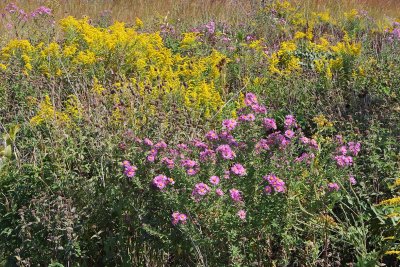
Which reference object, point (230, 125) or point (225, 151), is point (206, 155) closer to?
point (225, 151)

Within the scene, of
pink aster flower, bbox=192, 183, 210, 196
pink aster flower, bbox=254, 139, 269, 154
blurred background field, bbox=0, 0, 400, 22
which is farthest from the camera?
blurred background field, bbox=0, 0, 400, 22

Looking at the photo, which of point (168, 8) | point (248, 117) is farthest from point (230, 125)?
point (168, 8)

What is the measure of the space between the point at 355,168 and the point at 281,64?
2.21 meters

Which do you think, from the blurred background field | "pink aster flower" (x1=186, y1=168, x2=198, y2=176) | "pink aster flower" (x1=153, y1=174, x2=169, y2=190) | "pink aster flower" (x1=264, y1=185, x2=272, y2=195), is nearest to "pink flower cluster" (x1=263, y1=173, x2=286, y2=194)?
"pink aster flower" (x1=264, y1=185, x2=272, y2=195)

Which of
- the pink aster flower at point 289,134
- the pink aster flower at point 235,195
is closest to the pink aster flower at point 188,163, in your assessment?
the pink aster flower at point 235,195

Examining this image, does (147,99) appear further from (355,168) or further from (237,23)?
(237,23)

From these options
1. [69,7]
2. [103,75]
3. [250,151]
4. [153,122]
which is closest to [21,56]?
[103,75]

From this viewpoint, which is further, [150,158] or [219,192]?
[150,158]

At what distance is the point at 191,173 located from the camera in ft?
7.64

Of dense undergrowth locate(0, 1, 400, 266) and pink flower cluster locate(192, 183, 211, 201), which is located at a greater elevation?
pink flower cluster locate(192, 183, 211, 201)

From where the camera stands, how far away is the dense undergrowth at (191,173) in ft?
7.84

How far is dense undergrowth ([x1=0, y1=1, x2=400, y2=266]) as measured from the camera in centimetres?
239

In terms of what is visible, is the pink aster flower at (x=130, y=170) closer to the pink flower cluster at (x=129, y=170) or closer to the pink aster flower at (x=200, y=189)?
the pink flower cluster at (x=129, y=170)

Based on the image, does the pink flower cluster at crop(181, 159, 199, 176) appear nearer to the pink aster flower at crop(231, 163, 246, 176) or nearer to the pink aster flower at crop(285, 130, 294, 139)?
the pink aster flower at crop(231, 163, 246, 176)
